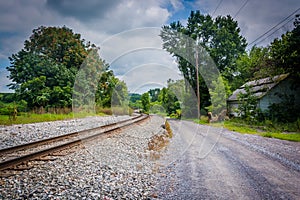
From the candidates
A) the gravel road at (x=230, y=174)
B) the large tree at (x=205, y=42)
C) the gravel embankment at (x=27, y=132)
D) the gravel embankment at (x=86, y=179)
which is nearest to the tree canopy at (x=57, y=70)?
the gravel embankment at (x=27, y=132)

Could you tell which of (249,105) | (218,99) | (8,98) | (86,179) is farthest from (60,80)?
(86,179)

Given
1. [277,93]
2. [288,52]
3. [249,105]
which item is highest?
[288,52]

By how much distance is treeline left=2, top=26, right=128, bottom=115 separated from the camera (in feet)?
63.1

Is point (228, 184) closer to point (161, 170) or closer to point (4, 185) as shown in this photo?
point (161, 170)

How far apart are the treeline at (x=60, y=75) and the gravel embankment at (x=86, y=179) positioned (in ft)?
49.0

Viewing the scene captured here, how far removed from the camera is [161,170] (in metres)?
4.30

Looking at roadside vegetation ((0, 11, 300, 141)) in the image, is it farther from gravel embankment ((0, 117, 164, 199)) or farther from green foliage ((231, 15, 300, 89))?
gravel embankment ((0, 117, 164, 199))

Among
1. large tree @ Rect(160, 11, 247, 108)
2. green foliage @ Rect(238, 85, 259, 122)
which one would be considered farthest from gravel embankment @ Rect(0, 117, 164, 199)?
large tree @ Rect(160, 11, 247, 108)

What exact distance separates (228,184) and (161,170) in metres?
1.48

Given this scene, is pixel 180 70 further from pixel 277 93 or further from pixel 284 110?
pixel 284 110

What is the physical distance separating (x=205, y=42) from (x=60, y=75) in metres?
21.1

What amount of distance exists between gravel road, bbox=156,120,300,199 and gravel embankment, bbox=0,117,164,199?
441mm

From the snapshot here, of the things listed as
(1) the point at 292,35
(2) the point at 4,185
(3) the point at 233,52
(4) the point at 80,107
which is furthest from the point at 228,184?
(3) the point at 233,52

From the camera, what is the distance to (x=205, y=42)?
29266 mm
